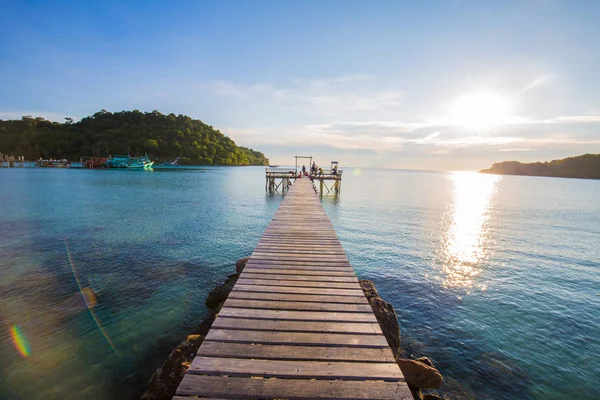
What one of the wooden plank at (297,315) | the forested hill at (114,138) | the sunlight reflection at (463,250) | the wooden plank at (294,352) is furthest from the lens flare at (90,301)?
the forested hill at (114,138)

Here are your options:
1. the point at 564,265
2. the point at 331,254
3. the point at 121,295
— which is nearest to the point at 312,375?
the point at 331,254

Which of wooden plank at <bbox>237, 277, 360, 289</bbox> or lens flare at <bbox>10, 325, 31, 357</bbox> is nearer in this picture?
wooden plank at <bbox>237, 277, 360, 289</bbox>

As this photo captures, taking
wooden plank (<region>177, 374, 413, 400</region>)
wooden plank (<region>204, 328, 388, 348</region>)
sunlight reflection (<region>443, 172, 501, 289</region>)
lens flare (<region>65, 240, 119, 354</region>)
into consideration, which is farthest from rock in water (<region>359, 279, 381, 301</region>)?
lens flare (<region>65, 240, 119, 354</region>)

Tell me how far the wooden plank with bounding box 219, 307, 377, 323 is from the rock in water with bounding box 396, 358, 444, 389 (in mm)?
2437

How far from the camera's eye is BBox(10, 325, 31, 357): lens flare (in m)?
6.82

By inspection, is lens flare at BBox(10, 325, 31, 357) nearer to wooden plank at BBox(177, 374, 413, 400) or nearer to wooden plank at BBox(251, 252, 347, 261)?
wooden plank at BBox(251, 252, 347, 261)

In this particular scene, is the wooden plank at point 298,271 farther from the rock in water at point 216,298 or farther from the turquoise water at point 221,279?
the turquoise water at point 221,279

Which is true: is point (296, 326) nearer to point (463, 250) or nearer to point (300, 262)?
point (300, 262)

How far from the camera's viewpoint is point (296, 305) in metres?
4.93

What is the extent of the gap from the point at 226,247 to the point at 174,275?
163 inches

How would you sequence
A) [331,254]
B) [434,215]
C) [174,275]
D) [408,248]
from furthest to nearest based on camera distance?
1. [434,215]
2. [408,248]
3. [174,275]
4. [331,254]

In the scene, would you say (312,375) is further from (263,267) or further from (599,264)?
(599,264)

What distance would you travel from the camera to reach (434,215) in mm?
29156

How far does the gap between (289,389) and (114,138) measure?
15497cm
